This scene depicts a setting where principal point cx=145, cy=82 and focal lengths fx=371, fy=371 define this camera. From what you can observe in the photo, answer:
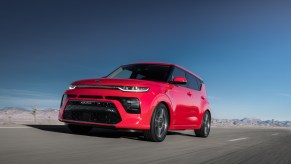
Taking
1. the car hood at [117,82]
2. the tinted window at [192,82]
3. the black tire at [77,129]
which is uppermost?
the tinted window at [192,82]

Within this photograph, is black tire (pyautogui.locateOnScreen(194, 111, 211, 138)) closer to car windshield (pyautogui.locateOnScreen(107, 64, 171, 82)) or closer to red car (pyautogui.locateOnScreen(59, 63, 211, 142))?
red car (pyautogui.locateOnScreen(59, 63, 211, 142))

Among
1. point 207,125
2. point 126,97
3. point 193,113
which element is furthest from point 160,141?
point 207,125

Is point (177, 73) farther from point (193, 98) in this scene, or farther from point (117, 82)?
point (117, 82)

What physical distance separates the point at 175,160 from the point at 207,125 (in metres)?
6.47

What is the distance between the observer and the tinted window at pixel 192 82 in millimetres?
9936

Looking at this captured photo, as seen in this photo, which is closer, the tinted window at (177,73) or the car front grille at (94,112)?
the car front grille at (94,112)

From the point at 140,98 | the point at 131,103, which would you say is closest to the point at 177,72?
the point at 140,98

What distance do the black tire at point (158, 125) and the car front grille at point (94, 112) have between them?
746 mm

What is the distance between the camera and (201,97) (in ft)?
35.1

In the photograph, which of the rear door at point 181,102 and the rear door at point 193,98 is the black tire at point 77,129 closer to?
the rear door at point 181,102

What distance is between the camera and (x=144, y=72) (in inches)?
360

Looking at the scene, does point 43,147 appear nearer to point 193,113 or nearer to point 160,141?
point 160,141

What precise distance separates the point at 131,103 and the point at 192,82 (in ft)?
11.4

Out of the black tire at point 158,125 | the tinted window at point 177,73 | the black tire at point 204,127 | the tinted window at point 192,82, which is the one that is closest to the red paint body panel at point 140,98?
the black tire at point 158,125
